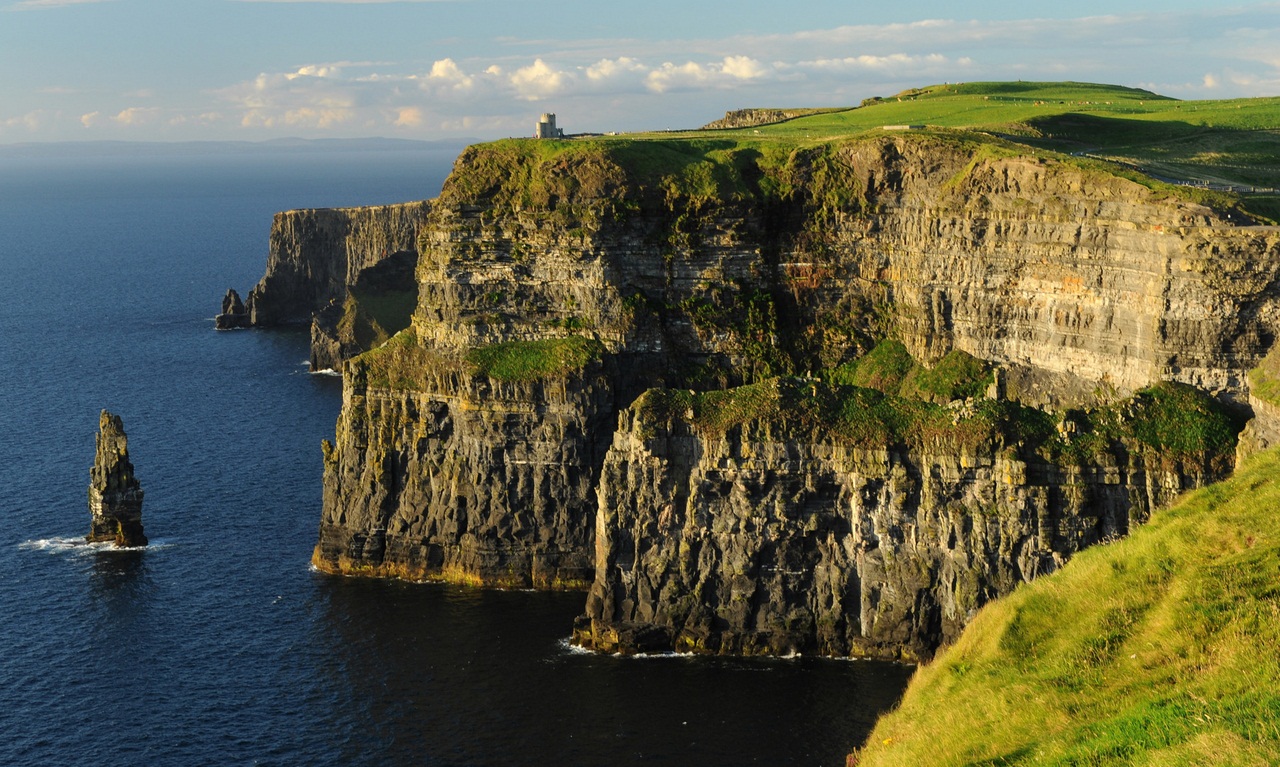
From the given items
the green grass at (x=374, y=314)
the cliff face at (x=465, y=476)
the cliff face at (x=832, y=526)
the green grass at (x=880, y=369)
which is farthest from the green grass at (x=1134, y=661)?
the green grass at (x=374, y=314)

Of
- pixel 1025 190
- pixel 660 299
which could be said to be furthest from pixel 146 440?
pixel 1025 190

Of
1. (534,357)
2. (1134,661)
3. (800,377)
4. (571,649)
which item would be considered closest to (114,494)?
(534,357)

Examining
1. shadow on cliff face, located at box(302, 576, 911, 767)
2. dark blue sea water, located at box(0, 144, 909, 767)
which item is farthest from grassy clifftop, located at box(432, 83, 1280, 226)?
shadow on cliff face, located at box(302, 576, 911, 767)

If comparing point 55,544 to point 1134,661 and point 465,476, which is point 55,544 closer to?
point 465,476

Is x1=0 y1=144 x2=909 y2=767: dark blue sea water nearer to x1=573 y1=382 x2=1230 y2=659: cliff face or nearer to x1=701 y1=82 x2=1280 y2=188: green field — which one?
x1=573 y1=382 x2=1230 y2=659: cliff face

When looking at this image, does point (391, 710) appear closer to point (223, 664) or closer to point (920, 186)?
point (223, 664)

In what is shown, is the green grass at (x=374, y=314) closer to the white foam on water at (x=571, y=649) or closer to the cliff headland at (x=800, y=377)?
the cliff headland at (x=800, y=377)
